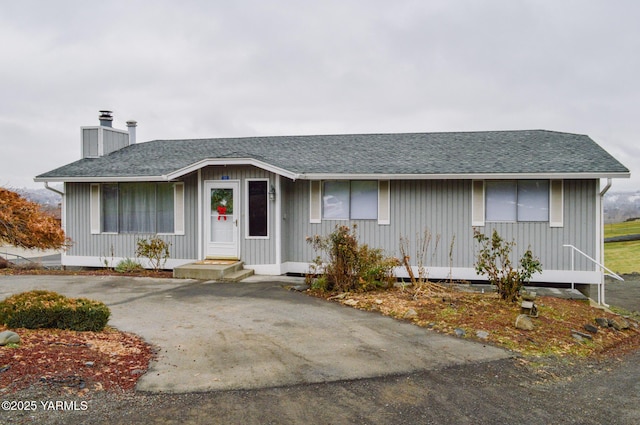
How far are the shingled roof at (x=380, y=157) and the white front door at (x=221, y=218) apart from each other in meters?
0.82

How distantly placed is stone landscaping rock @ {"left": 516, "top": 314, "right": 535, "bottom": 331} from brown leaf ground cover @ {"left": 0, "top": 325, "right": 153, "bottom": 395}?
5.23 meters

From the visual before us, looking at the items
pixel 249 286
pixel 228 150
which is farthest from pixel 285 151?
pixel 249 286

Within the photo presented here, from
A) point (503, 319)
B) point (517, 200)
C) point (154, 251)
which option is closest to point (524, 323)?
point (503, 319)

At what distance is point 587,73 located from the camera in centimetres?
2175

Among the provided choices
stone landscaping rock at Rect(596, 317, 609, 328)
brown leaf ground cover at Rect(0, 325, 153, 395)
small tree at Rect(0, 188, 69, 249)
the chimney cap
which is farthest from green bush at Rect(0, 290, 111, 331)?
the chimney cap

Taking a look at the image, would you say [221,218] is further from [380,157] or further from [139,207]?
[380,157]

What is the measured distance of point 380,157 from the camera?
534 inches

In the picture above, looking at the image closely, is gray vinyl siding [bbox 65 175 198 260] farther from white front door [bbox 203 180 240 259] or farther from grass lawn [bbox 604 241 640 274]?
grass lawn [bbox 604 241 640 274]

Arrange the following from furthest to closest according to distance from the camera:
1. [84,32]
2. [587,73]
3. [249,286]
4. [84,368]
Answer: [587,73]
[84,32]
[249,286]
[84,368]

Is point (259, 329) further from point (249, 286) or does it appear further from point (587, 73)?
point (587, 73)

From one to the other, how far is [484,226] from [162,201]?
876 cm

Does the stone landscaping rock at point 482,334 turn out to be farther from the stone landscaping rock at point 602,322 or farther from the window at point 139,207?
the window at point 139,207

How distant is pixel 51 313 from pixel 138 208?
309 inches

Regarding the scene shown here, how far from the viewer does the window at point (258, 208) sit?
12.6 m
